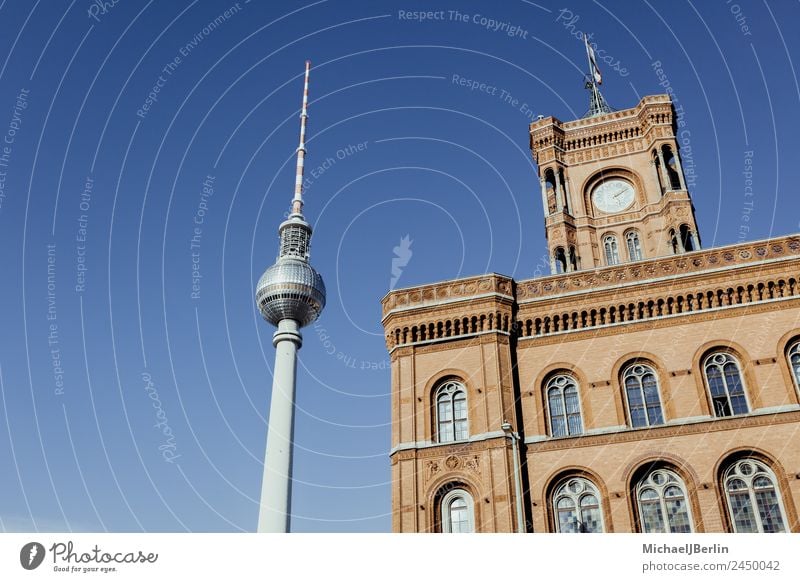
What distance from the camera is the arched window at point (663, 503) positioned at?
24.8 metres

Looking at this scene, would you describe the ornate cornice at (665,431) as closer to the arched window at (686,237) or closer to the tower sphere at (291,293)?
the arched window at (686,237)

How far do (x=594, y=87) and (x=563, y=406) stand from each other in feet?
120

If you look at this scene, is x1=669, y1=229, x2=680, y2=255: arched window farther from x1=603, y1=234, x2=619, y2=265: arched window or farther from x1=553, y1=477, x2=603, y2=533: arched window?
x1=553, y1=477, x2=603, y2=533: arched window

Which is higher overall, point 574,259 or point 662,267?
point 574,259

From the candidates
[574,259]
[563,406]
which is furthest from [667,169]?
[563,406]

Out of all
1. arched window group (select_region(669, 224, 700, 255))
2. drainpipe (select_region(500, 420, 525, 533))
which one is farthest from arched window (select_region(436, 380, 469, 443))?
arched window group (select_region(669, 224, 700, 255))

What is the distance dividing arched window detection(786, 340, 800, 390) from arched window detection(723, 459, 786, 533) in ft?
12.2

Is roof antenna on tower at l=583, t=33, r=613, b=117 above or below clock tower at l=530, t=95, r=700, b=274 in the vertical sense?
above

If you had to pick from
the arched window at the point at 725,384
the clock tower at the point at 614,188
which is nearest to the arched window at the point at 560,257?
the clock tower at the point at 614,188

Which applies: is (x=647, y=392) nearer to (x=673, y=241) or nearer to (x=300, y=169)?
(x=673, y=241)

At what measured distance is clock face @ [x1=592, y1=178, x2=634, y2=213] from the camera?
4428 centimetres

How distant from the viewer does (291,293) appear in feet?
180
